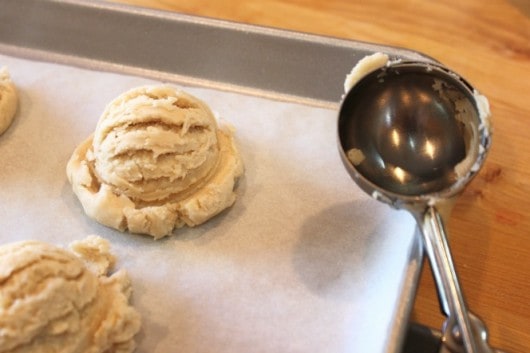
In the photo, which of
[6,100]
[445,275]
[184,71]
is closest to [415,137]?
[445,275]

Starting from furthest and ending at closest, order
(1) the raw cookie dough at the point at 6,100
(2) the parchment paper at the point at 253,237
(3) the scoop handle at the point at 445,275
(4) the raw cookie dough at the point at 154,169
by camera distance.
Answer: (1) the raw cookie dough at the point at 6,100 → (4) the raw cookie dough at the point at 154,169 → (2) the parchment paper at the point at 253,237 → (3) the scoop handle at the point at 445,275

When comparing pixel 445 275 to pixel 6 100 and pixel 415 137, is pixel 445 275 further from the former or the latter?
pixel 6 100

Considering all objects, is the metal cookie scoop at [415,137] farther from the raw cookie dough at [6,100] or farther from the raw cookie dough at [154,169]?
the raw cookie dough at [6,100]

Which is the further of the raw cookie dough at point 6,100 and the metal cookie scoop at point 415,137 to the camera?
the raw cookie dough at point 6,100

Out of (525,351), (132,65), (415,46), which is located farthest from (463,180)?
(132,65)

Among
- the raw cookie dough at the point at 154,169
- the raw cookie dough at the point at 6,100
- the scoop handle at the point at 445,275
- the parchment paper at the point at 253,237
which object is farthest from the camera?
the raw cookie dough at the point at 6,100

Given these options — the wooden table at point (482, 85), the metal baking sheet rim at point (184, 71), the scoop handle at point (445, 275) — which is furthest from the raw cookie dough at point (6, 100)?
the scoop handle at point (445, 275)

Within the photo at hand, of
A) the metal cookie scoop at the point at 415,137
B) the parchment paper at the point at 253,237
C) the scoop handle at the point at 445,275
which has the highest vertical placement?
the metal cookie scoop at the point at 415,137
